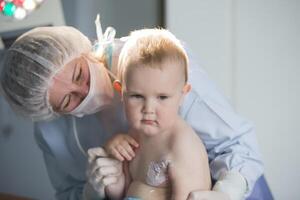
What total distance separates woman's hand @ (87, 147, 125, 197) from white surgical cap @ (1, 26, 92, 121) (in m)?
0.20

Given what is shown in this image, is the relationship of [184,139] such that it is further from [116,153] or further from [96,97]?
[96,97]

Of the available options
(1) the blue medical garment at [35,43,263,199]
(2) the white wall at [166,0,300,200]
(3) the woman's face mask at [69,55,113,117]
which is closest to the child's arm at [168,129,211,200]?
(1) the blue medical garment at [35,43,263,199]

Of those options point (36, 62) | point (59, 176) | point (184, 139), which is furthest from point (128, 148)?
point (59, 176)

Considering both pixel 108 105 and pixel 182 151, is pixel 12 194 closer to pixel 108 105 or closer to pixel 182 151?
pixel 108 105

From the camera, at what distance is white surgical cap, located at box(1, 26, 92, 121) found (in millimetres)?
1228

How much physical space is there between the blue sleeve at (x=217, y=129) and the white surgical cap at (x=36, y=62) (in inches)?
12.1

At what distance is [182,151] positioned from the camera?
3.51 feet

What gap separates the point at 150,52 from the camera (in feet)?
3.45

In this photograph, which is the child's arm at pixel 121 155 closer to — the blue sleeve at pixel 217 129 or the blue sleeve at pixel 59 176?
the blue sleeve at pixel 217 129

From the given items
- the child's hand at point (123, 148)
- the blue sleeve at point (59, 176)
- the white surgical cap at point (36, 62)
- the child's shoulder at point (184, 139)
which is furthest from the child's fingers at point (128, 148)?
the blue sleeve at point (59, 176)

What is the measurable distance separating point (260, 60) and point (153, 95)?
0.83m

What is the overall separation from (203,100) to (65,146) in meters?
0.47

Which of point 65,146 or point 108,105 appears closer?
point 108,105

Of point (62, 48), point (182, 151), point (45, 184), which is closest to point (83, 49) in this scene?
point (62, 48)
